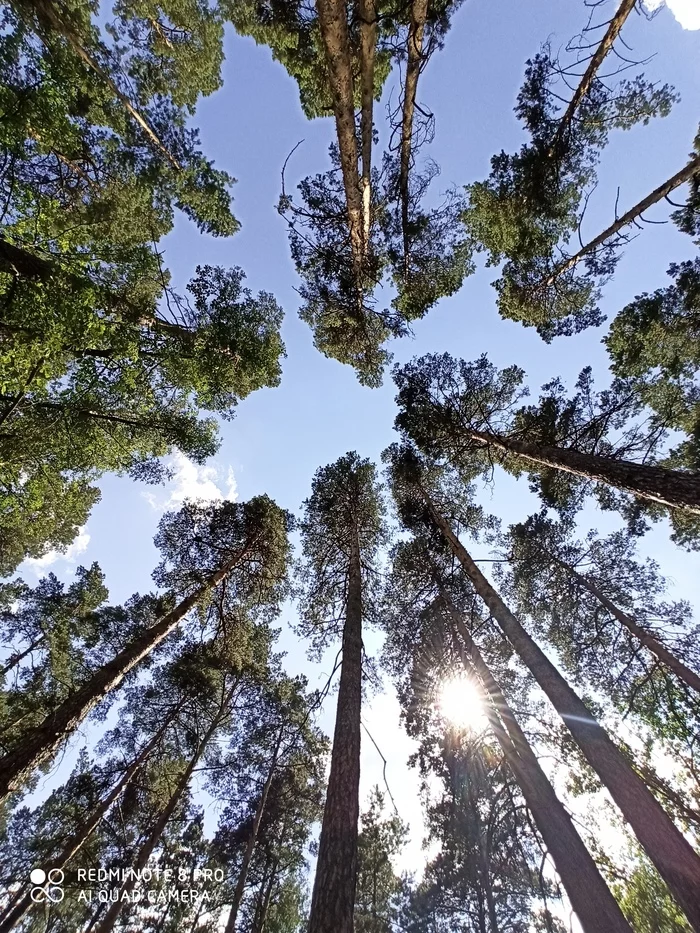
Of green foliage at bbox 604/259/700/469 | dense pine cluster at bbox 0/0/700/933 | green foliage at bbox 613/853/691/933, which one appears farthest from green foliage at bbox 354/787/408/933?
green foliage at bbox 604/259/700/469

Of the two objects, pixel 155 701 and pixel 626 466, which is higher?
pixel 155 701

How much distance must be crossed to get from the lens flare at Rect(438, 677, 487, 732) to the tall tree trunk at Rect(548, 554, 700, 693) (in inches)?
166

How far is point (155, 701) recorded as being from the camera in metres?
13.3

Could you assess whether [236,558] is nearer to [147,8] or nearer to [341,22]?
[341,22]

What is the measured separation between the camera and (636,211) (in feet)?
23.1

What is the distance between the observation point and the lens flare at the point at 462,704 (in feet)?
28.4

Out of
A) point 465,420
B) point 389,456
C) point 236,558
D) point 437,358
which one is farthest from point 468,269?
point 236,558

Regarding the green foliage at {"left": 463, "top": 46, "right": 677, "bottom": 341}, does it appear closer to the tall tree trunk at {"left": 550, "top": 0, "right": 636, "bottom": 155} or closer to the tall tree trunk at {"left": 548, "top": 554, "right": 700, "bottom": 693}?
the tall tree trunk at {"left": 550, "top": 0, "right": 636, "bottom": 155}

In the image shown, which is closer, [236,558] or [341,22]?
Answer: [341,22]

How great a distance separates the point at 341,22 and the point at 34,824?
27.2 metres

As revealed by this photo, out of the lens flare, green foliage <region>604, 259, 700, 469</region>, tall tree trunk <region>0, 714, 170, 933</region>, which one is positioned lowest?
tall tree trunk <region>0, 714, 170, 933</region>

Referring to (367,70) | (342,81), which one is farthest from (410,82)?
(342,81)

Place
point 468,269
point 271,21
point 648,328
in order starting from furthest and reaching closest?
point 468,269
point 648,328
point 271,21

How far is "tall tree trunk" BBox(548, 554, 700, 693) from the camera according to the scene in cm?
823
